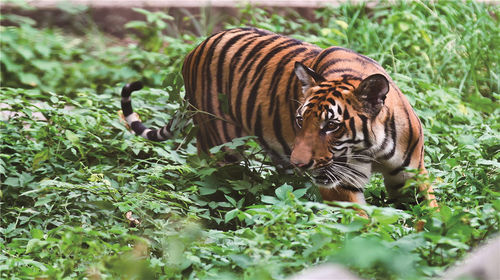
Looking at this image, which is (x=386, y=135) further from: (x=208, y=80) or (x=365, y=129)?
(x=208, y=80)

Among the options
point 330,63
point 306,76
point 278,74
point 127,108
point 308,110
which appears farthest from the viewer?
point 127,108

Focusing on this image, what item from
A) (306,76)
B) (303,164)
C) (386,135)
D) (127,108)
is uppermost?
(306,76)

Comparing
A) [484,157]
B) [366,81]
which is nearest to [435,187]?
[484,157]

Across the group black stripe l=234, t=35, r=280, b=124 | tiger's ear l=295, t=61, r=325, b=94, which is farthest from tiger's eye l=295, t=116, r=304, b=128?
black stripe l=234, t=35, r=280, b=124

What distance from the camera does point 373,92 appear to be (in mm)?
3441

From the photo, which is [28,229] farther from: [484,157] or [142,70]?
[142,70]

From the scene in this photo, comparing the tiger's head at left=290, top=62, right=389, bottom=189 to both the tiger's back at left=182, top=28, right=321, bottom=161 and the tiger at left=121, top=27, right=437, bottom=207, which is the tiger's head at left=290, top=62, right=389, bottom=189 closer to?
the tiger at left=121, top=27, right=437, bottom=207

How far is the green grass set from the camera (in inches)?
100

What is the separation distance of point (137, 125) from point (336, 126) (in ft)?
5.86

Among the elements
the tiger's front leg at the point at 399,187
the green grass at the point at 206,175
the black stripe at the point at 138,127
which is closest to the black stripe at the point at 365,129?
the tiger's front leg at the point at 399,187

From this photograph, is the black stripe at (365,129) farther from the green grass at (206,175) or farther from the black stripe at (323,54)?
the black stripe at (323,54)

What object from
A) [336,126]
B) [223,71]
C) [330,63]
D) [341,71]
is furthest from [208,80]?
[336,126]

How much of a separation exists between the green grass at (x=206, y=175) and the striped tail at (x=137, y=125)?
3.1 inches

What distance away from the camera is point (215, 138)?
15.2 feet
